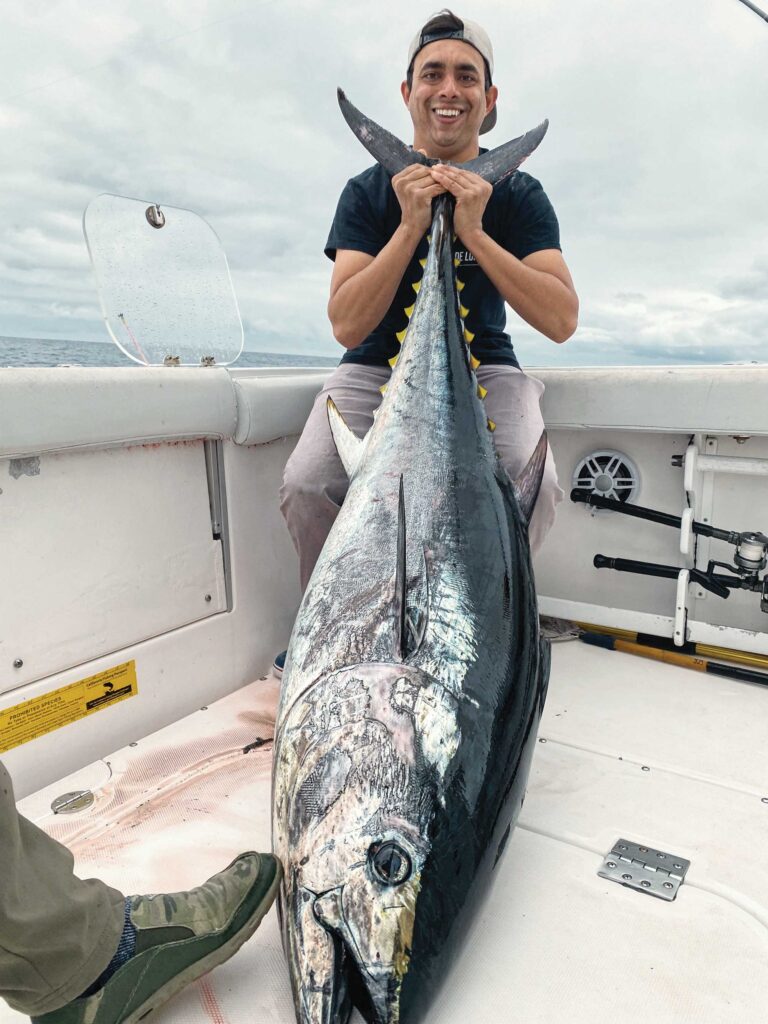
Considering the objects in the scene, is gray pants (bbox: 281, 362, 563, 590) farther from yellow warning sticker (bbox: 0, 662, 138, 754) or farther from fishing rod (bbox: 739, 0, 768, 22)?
fishing rod (bbox: 739, 0, 768, 22)

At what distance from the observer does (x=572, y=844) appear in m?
1.40

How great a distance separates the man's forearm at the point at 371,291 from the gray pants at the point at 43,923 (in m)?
1.45

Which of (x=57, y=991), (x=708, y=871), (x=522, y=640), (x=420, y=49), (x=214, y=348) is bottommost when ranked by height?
(x=708, y=871)

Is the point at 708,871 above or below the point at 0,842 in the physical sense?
below

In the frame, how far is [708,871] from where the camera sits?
133 cm

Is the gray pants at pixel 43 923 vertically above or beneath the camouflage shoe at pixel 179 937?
above

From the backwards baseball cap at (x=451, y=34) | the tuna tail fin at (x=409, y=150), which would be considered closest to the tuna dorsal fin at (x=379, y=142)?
the tuna tail fin at (x=409, y=150)

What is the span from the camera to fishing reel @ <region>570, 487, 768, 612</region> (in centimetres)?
214

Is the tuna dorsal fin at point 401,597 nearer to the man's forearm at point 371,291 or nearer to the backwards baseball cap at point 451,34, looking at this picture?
the man's forearm at point 371,291

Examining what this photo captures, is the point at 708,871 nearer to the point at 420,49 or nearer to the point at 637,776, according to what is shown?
the point at 637,776

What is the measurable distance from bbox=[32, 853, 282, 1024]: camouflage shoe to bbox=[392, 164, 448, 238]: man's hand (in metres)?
1.48

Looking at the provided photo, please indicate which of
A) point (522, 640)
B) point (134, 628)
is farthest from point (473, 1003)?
point (134, 628)

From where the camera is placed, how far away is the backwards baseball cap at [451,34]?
80.4 inches

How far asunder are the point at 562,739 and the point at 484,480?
0.73m
